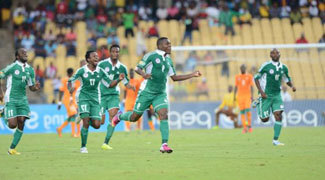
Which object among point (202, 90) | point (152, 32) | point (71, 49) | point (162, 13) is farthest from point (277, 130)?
point (162, 13)

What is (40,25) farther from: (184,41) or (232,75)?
(232,75)

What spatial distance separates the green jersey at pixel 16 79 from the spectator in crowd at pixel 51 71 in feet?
56.1

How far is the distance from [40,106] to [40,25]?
7.41 m

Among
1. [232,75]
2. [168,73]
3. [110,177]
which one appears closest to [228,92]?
[232,75]

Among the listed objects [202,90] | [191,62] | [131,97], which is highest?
[191,62]

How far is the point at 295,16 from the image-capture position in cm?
3650

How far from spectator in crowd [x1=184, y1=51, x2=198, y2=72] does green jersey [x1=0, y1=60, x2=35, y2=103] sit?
15744 mm

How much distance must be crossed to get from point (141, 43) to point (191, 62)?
406cm

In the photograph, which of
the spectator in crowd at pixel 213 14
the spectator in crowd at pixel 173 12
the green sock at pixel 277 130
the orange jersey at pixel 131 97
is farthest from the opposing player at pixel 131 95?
the spectator in crowd at pixel 173 12

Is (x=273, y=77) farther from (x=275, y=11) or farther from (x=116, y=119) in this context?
(x=275, y=11)

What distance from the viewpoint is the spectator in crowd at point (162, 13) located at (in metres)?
37.7

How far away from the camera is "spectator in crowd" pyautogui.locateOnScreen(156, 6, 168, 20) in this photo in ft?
124

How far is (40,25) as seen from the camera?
122 feet

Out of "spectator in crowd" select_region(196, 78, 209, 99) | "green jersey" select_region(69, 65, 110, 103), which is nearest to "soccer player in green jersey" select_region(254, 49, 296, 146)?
"green jersey" select_region(69, 65, 110, 103)
